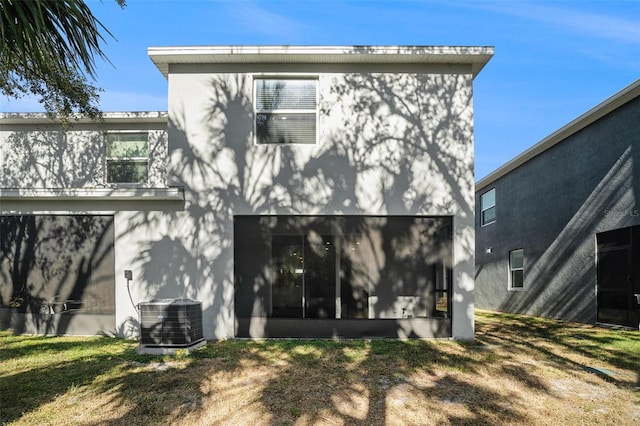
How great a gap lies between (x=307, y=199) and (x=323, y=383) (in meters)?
3.83

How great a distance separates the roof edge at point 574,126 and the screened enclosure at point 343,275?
221 inches

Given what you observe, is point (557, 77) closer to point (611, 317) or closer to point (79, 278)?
point (611, 317)

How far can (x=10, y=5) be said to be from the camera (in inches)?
157

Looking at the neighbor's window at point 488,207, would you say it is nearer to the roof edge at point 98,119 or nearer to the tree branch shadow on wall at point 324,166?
the tree branch shadow on wall at point 324,166

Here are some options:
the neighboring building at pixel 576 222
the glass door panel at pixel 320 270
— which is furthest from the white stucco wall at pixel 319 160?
the neighboring building at pixel 576 222

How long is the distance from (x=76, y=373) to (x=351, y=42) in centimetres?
747

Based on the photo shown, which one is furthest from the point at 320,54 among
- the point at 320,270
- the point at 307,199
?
the point at 320,270

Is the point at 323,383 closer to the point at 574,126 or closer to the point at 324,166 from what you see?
the point at 324,166

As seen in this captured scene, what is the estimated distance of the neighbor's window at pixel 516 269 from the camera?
15062mm

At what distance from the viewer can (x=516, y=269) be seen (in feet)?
50.5

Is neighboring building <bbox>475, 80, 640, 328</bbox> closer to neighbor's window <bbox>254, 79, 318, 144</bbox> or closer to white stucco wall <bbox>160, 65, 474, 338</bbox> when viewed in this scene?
white stucco wall <bbox>160, 65, 474, 338</bbox>

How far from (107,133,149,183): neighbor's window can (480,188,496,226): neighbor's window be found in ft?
45.8

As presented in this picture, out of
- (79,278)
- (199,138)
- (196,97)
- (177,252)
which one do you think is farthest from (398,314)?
(79,278)

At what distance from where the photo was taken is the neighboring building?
976 centimetres
